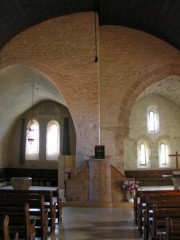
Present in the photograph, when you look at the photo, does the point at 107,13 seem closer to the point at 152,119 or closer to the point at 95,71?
the point at 95,71

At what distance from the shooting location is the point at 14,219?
580cm

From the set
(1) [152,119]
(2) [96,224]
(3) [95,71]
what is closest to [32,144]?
(1) [152,119]

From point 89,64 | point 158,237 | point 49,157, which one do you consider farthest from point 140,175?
point 158,237

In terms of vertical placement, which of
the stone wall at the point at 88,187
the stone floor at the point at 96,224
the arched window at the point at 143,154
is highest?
the arched window at the point at 143,154

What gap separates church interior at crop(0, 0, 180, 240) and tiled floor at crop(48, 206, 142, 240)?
1.27 metres

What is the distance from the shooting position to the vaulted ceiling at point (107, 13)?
1305 centimetres

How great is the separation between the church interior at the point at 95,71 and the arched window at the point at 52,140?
206cm

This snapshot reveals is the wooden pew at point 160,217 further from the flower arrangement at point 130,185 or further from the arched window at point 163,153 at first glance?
the arched window at point 163,153

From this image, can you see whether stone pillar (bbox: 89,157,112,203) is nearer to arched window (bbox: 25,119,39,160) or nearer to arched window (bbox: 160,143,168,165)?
arched window (bbox: 160,143,168,165)

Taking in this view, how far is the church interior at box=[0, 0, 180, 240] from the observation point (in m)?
12.8

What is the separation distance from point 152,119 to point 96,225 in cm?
1271

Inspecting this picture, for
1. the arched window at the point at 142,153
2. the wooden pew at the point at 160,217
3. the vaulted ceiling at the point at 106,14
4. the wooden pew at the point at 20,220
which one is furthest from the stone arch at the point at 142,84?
the wooden pew at the point at 20,220

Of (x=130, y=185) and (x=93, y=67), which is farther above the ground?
(x=93, y=67)

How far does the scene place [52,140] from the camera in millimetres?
21094
